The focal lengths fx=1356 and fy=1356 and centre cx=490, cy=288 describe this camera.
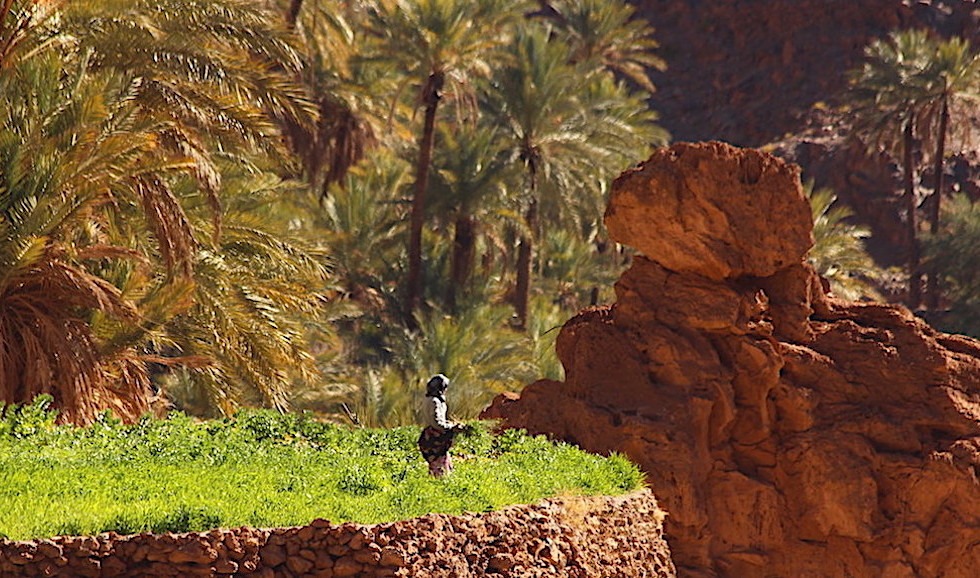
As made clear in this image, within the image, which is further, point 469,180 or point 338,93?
point 338,93

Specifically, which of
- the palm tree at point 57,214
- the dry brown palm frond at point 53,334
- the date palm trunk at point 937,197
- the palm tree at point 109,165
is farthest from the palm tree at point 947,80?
the dry brown palm frond at point 53,334

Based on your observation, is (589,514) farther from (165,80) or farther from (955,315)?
(955,315)

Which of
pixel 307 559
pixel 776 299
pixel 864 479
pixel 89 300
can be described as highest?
pixel 776 299

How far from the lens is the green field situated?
8.80 m

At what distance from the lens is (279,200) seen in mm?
21562

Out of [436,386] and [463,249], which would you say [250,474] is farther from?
[463,249]

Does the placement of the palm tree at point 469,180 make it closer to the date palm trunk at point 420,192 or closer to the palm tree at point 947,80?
the date palm trunk at point 420,192

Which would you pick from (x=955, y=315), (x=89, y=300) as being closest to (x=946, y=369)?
(x=89, y=300)

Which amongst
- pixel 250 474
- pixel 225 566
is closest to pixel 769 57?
pixel 250 474

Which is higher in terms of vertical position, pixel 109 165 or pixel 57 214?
pixel 109 165

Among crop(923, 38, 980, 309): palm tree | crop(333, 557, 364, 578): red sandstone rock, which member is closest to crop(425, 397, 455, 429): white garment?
crop(333, 557, 364, 578): red sandstone rock

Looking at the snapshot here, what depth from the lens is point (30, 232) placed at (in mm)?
13547

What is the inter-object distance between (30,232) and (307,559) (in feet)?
21.1

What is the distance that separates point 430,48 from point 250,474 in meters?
19.9
